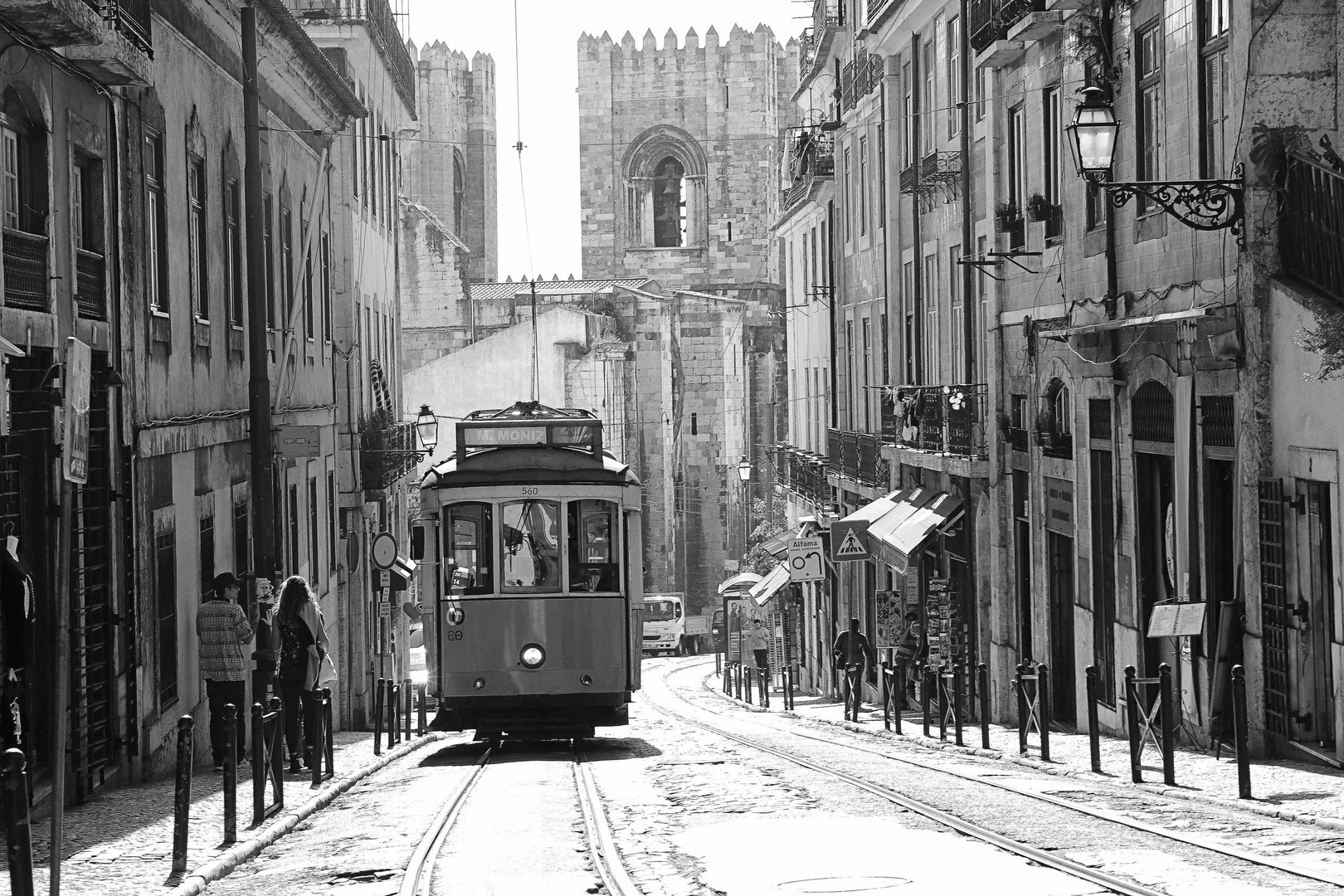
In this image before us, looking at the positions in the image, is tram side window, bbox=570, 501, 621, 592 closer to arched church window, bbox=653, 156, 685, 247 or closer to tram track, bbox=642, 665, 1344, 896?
tram track, bbox=642, 665, 1344, 896

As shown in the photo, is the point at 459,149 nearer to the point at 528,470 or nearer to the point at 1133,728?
the point at 528,470

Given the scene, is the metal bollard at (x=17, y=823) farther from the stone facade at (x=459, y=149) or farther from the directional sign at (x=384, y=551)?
the stone facade at (x=459, y=149)

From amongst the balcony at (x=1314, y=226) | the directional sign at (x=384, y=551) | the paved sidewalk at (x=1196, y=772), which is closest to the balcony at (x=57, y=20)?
the balcony at (x=1314, y=226)

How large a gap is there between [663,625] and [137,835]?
157 feet

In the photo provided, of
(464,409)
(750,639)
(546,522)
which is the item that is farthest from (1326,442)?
(464,409)

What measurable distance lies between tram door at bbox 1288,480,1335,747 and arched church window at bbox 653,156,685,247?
59.4m

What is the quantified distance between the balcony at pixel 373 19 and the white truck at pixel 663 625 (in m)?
24.4

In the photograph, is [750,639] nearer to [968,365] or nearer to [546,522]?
[968,365]

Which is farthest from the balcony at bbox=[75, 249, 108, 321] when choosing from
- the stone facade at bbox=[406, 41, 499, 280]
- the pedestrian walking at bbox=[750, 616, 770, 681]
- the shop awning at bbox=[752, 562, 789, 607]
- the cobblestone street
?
the stone facade at bbox=[406, 41, 499, 280]

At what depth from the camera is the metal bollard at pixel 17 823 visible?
7.41 m

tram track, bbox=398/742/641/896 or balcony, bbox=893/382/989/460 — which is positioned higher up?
balcony, bbox=893/382/989/460

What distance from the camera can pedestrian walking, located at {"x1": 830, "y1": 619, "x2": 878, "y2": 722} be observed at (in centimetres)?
2448

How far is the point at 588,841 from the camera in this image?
1099cm

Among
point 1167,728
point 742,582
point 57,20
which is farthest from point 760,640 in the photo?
point 57,20
